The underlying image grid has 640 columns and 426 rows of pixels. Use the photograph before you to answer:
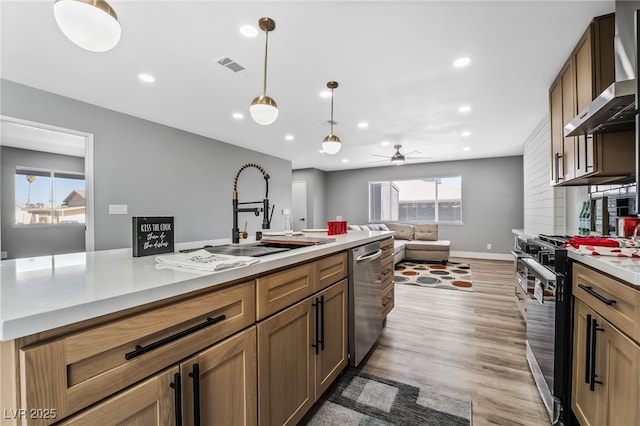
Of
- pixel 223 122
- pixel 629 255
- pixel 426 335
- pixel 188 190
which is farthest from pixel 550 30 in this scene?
pixel 188 190

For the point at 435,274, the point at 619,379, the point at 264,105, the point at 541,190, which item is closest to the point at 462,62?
the point at 264,105

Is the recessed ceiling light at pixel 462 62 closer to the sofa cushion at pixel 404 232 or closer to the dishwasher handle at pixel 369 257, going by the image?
the dishwasher handle at pixel 369 257

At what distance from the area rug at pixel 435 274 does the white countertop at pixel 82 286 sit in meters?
3.81

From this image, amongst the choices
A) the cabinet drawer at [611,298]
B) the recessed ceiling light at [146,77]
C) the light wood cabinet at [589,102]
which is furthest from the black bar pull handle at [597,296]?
the recessed ceiling light at [146,77]

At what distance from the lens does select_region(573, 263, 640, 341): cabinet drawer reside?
97 cm

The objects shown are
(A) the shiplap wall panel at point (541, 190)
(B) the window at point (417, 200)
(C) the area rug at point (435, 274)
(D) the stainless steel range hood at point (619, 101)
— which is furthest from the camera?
(B) the window at point (417, 200)

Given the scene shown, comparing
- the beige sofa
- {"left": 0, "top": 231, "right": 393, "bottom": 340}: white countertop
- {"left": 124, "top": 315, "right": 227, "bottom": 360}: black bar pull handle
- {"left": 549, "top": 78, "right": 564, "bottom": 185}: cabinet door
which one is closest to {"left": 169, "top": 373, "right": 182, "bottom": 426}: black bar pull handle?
{"left": 124, "top": 315, "right": 227, "bottom": 360}: black bar pull handle

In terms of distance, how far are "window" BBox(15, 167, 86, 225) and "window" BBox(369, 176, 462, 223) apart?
23.0 ft

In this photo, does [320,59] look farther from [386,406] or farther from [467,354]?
[467,354]

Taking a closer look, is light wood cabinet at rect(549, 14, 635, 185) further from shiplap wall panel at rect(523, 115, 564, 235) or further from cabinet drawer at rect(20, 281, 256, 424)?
cabinet drawer at rect(20, 281, 256, 424)

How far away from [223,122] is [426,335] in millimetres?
3891

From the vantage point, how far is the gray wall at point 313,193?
8641 millimetres

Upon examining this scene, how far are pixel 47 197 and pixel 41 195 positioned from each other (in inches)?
3.9

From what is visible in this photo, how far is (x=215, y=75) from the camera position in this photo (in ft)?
9.07
